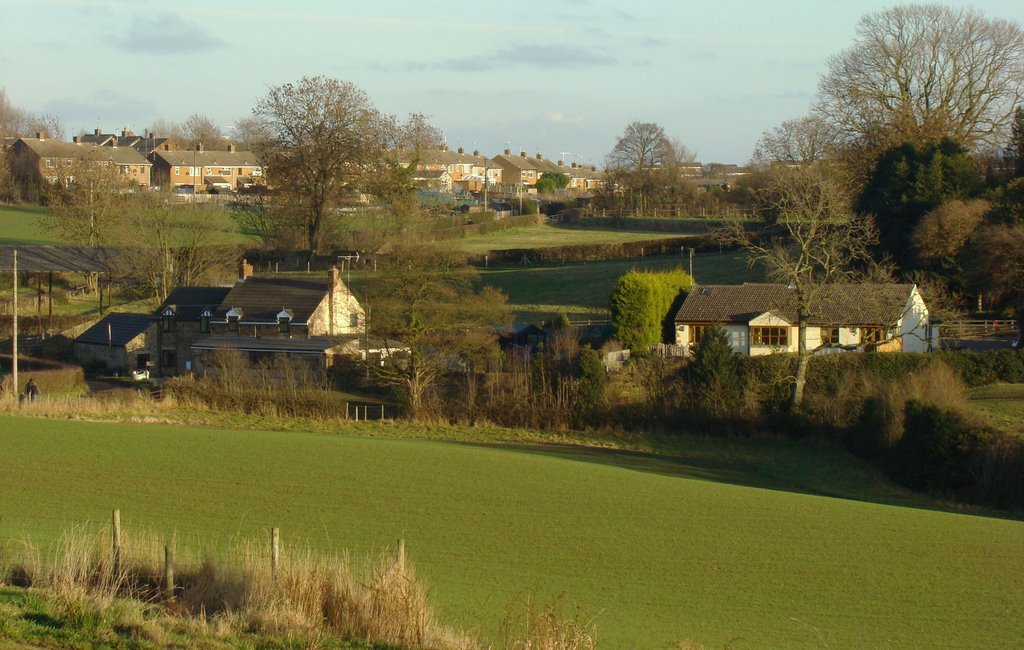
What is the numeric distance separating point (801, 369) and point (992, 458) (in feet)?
28.4

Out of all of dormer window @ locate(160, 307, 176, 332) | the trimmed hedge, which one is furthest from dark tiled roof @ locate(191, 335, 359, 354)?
the trimmed hedge

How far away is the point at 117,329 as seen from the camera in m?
42.5

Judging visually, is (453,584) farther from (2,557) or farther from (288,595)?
(2,557)

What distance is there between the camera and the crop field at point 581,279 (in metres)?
49.2

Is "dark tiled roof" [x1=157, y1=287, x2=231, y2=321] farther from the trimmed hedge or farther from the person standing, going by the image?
the trimmed hedge

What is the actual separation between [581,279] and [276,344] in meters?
20.7

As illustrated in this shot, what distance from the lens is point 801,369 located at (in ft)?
105

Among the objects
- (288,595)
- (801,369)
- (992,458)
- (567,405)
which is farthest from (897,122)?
(288,595)

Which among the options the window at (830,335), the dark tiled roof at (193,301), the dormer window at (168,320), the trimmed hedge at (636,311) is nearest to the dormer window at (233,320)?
the dark tiled roof at (193,301)

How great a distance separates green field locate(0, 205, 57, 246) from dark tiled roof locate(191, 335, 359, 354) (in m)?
28.0

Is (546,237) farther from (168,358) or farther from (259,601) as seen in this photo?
(259,601)

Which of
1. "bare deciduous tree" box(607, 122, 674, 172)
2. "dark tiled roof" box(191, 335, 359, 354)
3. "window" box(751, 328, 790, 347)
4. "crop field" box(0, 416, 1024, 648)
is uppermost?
"bare deciduous tree" box(607, 122, 674, 172)

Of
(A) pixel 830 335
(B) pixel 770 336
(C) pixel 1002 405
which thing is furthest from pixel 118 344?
(C) pixel 1002 405

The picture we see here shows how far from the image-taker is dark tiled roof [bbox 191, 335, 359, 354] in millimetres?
38188
